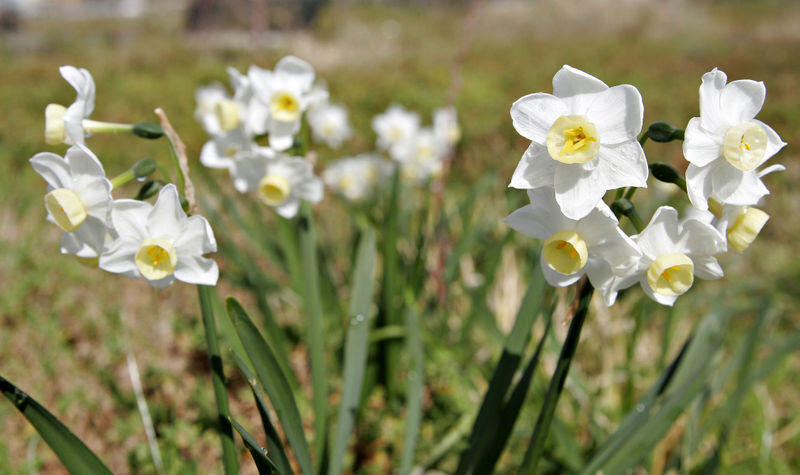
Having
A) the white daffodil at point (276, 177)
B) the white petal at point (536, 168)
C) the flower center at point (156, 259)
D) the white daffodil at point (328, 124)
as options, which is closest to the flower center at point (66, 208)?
the flower center at point (156, 259)

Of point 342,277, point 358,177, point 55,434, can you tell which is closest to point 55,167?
point 55,434

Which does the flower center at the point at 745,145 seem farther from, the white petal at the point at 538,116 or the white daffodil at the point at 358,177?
the white daffodil at the point at 358,177

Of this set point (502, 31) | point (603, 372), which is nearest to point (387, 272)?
point (603, 372)

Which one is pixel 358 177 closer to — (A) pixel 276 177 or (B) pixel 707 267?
(A) pixel 276 177

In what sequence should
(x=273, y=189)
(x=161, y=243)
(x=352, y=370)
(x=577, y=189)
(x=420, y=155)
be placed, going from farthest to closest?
(x=420, y=155) → (x=273, y=189) → (x=352, y=370) → (x=161, y=243) → (x=577, y=189)

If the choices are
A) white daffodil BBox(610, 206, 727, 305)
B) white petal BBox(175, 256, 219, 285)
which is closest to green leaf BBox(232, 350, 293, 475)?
white petal BBox(175, 256, 219, 285)
